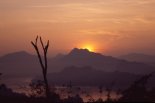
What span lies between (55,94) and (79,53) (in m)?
105

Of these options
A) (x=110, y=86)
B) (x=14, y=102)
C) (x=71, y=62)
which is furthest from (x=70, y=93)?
(x=71, y=62)

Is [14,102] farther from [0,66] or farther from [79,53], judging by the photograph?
[79,53]

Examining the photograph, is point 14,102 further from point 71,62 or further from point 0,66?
point 71,62

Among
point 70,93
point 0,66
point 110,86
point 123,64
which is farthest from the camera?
point 0,66

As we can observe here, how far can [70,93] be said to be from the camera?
17531mm

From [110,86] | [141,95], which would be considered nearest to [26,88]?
[110,86]

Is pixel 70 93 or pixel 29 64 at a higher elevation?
pixel 70 93

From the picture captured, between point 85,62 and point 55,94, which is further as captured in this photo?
point 85,62

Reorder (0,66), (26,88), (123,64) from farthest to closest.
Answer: (0,66), (123,64), (26,88)

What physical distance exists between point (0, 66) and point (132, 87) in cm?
9602

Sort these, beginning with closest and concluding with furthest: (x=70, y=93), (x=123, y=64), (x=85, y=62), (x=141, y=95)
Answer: (x=141, y=95), (x=70, y=93), (x=123, y=64), (x=85, y=62)

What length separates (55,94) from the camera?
18297mm

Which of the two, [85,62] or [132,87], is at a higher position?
[132,87]

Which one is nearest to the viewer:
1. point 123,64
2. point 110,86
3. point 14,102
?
point 14,102
